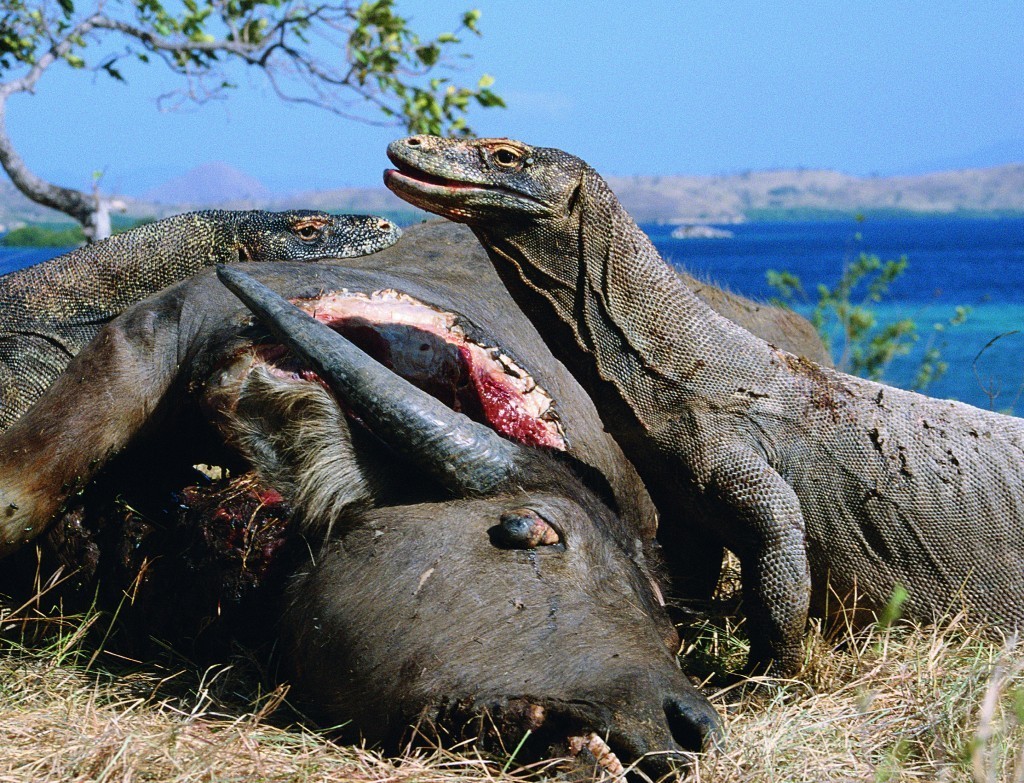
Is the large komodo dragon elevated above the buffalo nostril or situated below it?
above

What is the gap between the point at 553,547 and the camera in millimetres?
3516

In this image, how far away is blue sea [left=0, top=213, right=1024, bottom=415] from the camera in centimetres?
1157

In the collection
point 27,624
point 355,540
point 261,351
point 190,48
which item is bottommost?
point 27,624

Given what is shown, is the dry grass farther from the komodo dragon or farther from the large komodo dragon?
the komodo dragon

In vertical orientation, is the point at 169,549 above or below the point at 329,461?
below

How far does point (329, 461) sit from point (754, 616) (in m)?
1.46

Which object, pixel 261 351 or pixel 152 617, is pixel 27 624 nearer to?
pixel 152 617

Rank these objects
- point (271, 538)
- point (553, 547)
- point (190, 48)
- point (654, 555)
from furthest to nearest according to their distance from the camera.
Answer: point (190, 48) < point (654, 555) < point (271, 538) < point (553, 547)

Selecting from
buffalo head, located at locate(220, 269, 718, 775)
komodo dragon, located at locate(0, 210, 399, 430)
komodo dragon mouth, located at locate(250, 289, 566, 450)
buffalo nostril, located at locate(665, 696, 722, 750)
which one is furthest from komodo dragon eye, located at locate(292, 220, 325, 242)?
buffalo nostril, located at locate(665, 696, 722, 750)

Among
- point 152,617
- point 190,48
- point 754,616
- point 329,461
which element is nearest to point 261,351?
point 329,461

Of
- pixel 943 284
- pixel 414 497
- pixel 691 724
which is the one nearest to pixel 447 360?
pixel 414 497

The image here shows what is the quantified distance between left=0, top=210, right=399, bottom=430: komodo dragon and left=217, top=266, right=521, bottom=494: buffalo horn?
2.30m

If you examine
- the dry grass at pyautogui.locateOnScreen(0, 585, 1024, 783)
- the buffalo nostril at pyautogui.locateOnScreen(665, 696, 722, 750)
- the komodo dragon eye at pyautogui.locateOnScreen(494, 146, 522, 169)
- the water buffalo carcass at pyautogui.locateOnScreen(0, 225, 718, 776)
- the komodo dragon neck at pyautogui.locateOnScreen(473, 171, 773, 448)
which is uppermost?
the komodo dragon eye at pyautogui.locateOnScreen(494, 146, 522, 169)

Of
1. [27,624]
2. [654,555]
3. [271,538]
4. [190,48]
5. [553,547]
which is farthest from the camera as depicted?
[190,48]
